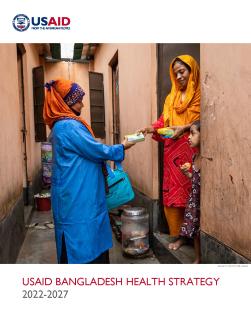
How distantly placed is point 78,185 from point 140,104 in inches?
71.6

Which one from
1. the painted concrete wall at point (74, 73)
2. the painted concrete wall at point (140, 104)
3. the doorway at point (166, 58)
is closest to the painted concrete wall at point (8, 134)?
the painted concrete wall at point (140, 104)

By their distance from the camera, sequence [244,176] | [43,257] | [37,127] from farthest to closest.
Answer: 1. [37,127]
2. [43,257]
3. [244,176]

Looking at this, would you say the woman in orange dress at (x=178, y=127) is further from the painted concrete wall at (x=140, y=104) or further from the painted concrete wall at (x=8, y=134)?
the painted concrete wall at (x=8, y=134)

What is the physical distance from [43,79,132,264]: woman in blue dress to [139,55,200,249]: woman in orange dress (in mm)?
734

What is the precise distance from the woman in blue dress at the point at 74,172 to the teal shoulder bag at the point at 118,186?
137 millimetres

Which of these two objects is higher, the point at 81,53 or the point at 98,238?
the point at 81,53
